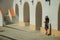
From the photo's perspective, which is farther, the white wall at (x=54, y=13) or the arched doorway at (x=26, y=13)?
the arched doorway at (x=26, y=13)

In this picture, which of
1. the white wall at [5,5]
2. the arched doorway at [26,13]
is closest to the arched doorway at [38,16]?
the arched doorway at [26,13]

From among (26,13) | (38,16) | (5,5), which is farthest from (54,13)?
(5,5)

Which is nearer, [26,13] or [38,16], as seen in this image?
[38,16]

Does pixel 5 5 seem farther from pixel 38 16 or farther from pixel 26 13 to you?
pixel 38 16

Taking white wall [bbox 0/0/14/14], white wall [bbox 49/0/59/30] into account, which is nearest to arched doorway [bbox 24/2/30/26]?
white wall [bbox 0/0/14/14]

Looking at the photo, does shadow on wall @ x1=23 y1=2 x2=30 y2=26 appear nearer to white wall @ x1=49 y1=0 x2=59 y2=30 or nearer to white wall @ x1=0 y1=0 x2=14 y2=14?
white wall @ x1=0 y1=0 x2=14 y2=14

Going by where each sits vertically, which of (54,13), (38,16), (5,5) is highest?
(5,5)

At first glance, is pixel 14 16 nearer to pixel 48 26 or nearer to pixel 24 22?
pixel 24 22

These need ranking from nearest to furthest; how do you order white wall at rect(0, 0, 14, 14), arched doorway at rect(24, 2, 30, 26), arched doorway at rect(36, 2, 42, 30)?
arched doorway at rect(36, 2, 42, 30)
arched doorway at rect(24, 2, 30, 26)
white wall at rect(0, 0, 14, 14)

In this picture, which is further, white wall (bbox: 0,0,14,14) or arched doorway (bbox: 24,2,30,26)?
white wall (bbox: 0,0,14,14)

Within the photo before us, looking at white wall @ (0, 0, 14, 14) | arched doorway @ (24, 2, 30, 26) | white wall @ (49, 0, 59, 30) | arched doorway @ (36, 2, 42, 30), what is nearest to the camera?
white wall @ (49, 0, 59, 30)

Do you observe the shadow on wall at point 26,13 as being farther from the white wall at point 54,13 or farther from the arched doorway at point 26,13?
the white wall at point 54,13

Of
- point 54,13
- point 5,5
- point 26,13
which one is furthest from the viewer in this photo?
point 5,5

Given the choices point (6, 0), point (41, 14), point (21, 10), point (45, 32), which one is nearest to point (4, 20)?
point (21, 10)
